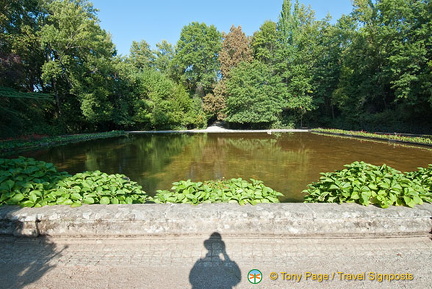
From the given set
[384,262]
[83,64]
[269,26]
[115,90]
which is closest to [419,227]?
[384,262]

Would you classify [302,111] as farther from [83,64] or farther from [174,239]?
[174,239]

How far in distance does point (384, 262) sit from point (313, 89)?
33.1m

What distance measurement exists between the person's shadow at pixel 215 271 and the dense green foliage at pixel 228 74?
37.5ft

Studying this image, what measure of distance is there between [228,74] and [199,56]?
7104mm

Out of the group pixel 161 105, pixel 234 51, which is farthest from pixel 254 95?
pixel 161 105

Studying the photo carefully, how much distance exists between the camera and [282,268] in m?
2.15

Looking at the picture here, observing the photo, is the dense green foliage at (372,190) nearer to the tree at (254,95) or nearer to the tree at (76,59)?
the tree at (76,59)

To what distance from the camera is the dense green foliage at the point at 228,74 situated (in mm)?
18500

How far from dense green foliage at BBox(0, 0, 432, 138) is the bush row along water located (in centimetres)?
907

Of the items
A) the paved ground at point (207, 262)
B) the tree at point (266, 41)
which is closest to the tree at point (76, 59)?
the tree at point (266, 41)

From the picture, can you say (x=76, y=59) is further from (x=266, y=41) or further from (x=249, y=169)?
(x=266, y=41)

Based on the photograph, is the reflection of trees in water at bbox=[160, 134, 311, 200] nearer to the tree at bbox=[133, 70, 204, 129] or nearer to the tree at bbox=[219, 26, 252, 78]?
the tree at bbox=[133, 70, 204, 129]

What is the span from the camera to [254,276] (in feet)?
6.77

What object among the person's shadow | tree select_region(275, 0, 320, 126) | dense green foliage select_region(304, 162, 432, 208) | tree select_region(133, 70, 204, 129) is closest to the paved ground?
the person's shadow
